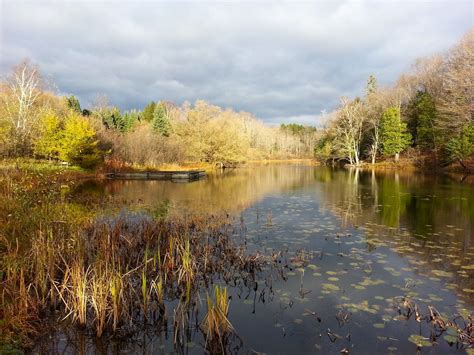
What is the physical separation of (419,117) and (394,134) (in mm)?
4014

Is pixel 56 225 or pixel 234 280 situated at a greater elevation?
pixel 56 225

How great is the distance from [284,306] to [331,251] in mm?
3894

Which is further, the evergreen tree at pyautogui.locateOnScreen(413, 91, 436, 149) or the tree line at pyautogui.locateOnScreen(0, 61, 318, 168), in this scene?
the evergreen tree at pyautogui.locateOnScreen(413, 91, 436, 149)

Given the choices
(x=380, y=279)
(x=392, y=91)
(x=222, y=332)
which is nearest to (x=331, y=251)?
(x=380, y=279)

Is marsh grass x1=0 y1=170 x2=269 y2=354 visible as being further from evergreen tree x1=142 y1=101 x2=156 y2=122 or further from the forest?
evergreen tree x1=142 y1=101 x2=156 y2=122

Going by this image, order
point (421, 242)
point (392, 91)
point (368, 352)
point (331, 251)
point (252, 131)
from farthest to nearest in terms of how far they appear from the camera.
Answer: point (252, 131)
point (392, 91)
point (421, 242)
point (331, 251)
point (368, 352)

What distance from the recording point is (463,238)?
11203 millimetres

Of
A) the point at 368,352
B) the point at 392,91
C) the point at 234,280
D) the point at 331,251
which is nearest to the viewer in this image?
the point at 368,352

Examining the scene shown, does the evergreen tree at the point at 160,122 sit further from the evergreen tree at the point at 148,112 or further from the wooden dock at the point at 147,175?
the wooden dock at the point at 147,175

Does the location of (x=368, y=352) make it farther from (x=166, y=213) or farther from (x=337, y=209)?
(x=337, y=209)

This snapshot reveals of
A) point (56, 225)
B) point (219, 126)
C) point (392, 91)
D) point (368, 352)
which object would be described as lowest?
point (368, 352)

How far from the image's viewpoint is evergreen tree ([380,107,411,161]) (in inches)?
2067

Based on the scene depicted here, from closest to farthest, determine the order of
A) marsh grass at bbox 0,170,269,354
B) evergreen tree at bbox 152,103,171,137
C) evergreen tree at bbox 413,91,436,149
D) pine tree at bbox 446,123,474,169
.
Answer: marsh grass at bbox 0,170,269,354 < pine tree at bbox 446,123,474,169 < evergreen tree at bbox 413,91,436,149 < evergreen tree at bbox 152,103,171,137

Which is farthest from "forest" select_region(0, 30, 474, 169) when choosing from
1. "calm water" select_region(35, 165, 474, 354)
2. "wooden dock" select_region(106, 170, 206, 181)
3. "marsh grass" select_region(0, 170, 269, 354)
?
"calm water" select_region(35, 165, 474, 354)
